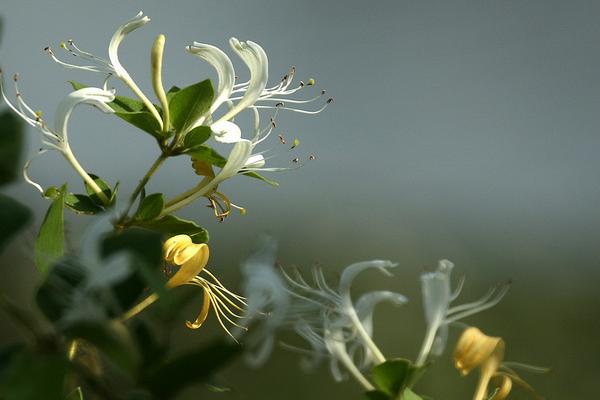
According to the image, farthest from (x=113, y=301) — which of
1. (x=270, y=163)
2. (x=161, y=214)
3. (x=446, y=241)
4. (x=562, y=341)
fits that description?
(x=446, y=241)

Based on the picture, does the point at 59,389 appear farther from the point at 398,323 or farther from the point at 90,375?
the point at 398,323

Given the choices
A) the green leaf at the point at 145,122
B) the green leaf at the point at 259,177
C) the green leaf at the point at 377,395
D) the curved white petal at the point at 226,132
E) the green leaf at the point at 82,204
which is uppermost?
the curved white petal at the point at 226,132

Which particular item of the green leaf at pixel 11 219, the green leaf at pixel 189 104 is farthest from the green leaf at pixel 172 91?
the green leaf at pixel 11 219

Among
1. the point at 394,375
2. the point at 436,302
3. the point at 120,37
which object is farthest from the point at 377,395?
the point at 120,37

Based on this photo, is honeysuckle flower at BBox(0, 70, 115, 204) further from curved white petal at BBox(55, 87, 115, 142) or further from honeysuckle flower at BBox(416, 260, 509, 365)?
honeysuckle flower at BBox(416, 260, 509, 365)

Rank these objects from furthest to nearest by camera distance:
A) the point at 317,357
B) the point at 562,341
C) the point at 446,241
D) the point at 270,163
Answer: the point at 446,241 < the point at 562,341 < the point at 270,163 < the point at 317,357

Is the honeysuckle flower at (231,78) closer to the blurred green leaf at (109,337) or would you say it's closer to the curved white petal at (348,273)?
the curved white petal at (348,273)

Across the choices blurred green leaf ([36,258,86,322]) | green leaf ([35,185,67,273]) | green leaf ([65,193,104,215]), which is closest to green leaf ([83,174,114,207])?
green leaf ([65,193,104,215])
